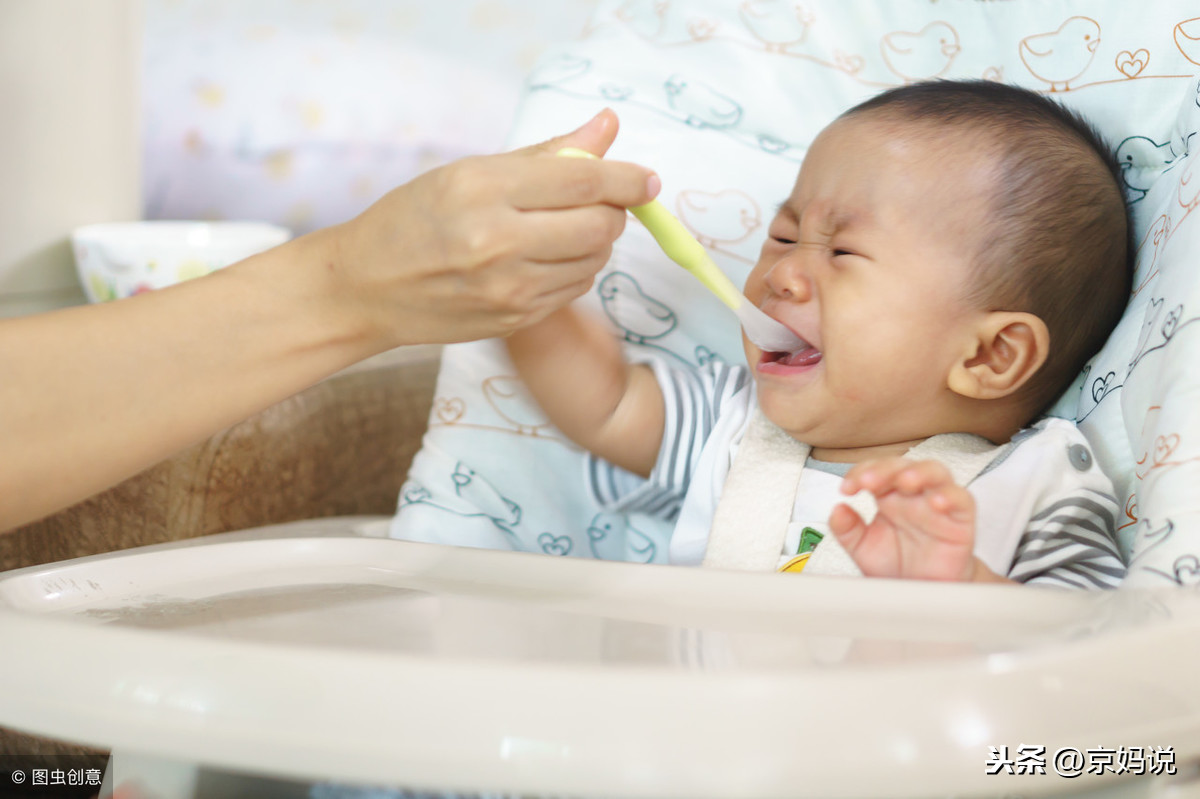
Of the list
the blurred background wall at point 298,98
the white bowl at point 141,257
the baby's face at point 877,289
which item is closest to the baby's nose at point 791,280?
the baby's face at point 877,289

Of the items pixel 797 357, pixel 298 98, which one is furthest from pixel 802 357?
pixel 298 98

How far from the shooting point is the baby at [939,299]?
0.75m

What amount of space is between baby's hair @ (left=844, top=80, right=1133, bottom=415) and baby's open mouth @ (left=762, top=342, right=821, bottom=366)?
0.13 metres

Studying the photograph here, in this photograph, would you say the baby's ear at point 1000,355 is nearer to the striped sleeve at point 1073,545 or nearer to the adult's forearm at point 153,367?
the striped sleeve at point 1073,545

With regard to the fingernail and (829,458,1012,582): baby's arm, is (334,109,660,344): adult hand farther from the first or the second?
(829,458,1012,582): baby's arm

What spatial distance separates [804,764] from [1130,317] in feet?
1.90

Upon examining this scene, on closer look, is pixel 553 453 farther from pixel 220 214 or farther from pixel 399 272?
pixel 220 214

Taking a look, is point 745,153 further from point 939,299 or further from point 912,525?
point 912,525

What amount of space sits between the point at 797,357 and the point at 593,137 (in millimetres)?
262

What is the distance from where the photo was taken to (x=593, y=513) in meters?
0.92

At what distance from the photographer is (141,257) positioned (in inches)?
43.4

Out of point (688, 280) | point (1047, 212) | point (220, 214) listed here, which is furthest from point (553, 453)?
point (220, 214)

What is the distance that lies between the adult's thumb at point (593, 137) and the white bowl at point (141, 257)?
22.2 inches

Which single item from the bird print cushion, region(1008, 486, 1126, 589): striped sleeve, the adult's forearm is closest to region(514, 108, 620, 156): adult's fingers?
the adult's forearm
